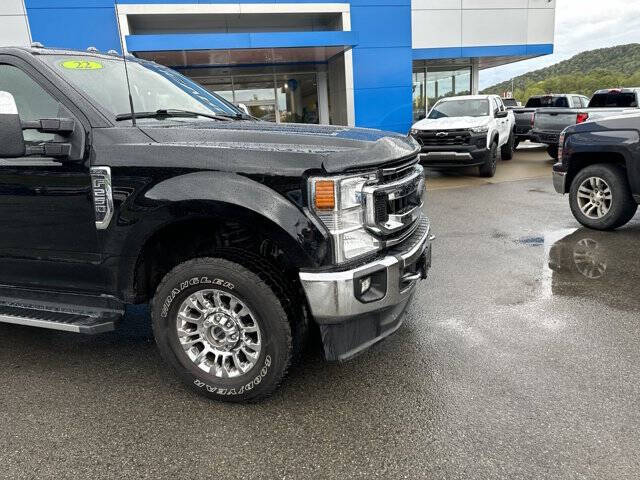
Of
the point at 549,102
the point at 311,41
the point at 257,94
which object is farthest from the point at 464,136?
the point at 257,94

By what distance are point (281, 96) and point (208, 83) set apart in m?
3.00

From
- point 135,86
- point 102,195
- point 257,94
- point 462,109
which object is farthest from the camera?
point 257,94

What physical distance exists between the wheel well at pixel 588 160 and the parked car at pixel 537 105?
9.58m

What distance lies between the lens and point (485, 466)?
229 cm

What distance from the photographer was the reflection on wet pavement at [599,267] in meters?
4.32

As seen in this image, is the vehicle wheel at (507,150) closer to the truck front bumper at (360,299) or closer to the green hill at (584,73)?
the truck front bumper at (360,299)

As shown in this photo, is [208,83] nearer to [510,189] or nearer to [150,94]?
[510,189]

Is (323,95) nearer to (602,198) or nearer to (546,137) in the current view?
(546,137)

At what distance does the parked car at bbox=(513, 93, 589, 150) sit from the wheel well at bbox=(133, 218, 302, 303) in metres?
14.5

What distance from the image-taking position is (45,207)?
9.78ft

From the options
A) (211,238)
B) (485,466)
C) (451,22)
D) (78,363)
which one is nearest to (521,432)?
(485,466)

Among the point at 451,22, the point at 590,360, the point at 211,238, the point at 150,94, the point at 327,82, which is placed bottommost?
the point at 590,360

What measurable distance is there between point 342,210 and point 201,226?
96 cm

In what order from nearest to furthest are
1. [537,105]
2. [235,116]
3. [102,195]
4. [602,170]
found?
[102,195], [235,116], [602,170], [537,105]
